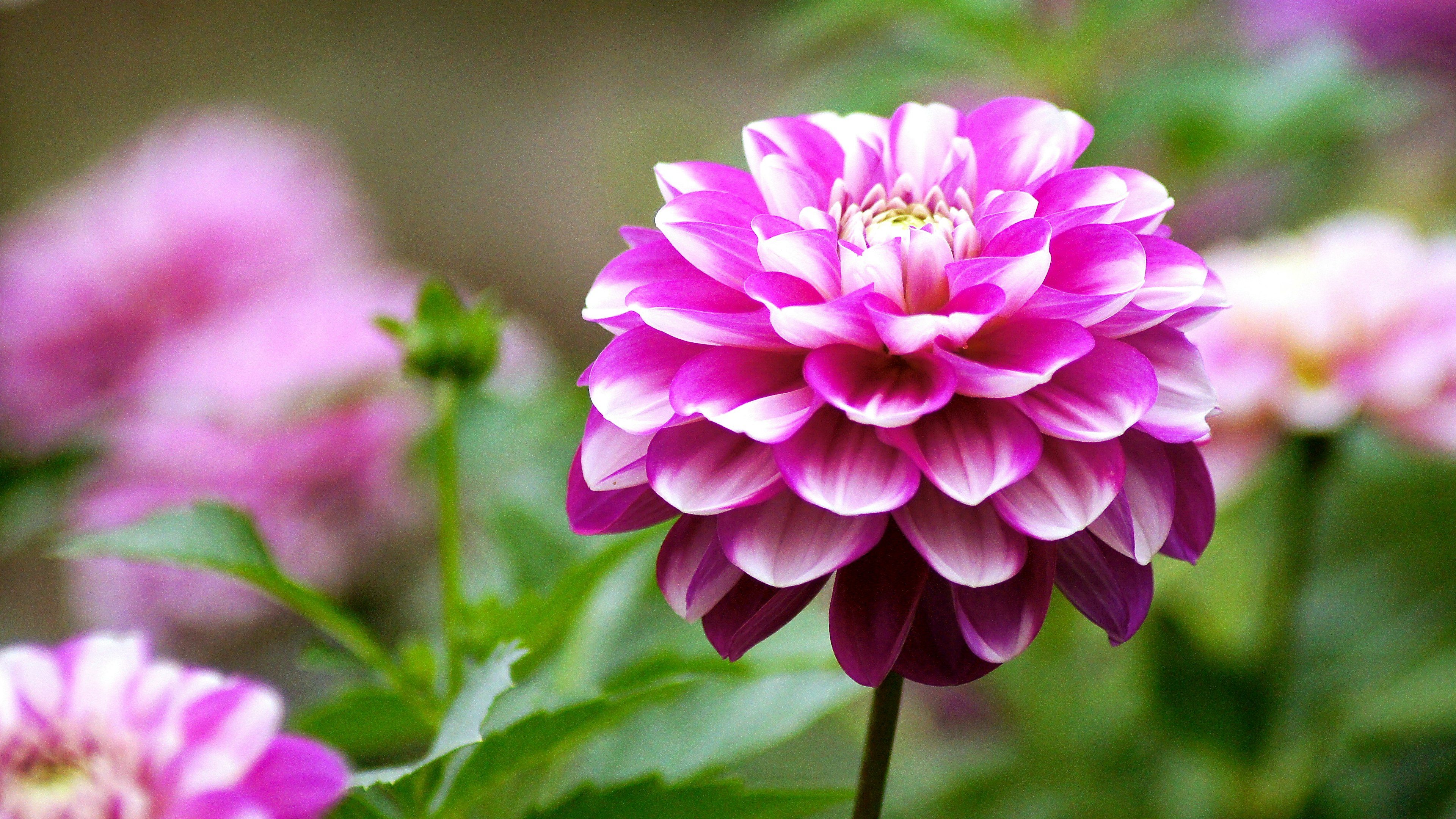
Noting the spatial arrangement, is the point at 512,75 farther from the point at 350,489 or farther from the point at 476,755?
the point at 476,755

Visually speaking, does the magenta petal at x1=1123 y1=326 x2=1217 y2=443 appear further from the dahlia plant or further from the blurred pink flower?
the blurred pink flower

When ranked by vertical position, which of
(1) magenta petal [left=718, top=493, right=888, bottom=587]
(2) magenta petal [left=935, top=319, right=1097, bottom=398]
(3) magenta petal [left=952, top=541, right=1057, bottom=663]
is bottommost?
(3) magenta petal [left=952, top=541, right=1057, bottom=663]

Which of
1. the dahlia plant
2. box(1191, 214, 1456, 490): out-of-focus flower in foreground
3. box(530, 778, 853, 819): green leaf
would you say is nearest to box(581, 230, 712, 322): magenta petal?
the dahlia plant

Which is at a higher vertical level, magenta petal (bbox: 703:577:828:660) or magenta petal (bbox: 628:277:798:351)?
magenta petal (bbox: 628:277:798:351)

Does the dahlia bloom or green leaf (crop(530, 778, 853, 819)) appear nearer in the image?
green leaf (crop(530, 778, 853, 819))

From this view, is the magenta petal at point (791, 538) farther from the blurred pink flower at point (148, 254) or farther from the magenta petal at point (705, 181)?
the blurred pink flower at point (148, 254)

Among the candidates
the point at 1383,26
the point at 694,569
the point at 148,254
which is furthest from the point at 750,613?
the point at 1383,26

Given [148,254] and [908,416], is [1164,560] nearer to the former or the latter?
[908,416]

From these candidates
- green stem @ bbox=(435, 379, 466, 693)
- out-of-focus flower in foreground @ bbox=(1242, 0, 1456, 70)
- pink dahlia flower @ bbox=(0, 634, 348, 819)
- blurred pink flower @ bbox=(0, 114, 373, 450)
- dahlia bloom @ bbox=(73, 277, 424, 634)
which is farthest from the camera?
out-of-focus flower in foreground @ bbox=(1242, 0, 1456, 70)

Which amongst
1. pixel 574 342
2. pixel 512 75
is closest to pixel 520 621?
pixel 574 342
